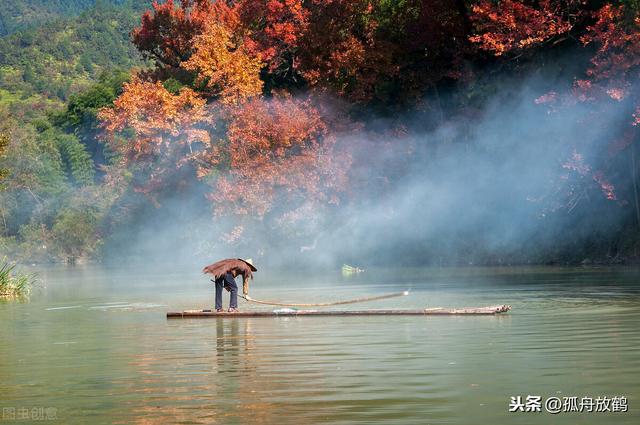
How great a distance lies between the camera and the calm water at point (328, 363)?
40.7 ft

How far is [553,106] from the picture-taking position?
42562mm

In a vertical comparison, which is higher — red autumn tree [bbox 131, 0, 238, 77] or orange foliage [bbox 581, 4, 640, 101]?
red autumn tree [bbox 131, 0, 238, 77]

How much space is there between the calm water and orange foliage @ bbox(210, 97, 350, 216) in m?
23.0

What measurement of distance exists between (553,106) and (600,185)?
339 centimetres

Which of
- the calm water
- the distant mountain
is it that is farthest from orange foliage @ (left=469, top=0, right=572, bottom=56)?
the distant mountain

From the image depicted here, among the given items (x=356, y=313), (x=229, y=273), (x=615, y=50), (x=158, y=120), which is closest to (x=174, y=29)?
(x=158, y=120)

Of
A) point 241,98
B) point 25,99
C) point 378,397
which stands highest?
point 25,99

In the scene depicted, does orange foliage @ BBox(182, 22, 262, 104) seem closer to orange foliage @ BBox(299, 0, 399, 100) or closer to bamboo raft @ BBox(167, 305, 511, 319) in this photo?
orange foliage @ BBox(299, 0, 399, 100)

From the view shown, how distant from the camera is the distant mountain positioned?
520 feet

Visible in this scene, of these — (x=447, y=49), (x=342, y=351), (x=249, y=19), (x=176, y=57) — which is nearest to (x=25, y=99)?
(x=176, y=57)

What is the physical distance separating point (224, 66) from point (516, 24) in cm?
1796

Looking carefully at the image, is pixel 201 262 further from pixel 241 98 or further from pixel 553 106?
pixel 553 106

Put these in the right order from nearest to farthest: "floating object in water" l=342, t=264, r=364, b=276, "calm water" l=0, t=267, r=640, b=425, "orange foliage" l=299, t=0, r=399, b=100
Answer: "calm water" l=0, t=267, r=640, b=425 < "floating object in water" l=342, t=264, r=364, b=276 < "orange foliage" l=299, t=0, r=399, b=100

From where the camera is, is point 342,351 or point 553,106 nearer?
point 342,351
